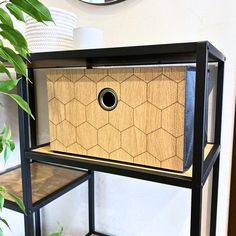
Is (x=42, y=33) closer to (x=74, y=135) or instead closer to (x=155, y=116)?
(x=74, y=135)

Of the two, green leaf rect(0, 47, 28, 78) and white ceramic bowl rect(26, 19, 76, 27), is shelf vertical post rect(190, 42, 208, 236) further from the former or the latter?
white ceramic bowl rect(26, 19, 76, 27)

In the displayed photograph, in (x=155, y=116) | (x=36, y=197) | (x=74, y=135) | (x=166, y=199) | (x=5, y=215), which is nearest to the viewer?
(x=155, y=116)

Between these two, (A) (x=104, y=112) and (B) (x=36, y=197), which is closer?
(A) (x=104, y=112)

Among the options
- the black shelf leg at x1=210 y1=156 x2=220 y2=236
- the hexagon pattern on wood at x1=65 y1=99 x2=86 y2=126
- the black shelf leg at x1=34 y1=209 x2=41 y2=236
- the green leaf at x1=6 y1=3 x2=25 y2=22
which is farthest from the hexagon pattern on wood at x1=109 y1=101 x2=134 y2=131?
the black shelf leg at x1=34 y1=209 x2=41 y2=236

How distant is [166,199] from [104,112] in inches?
21.8

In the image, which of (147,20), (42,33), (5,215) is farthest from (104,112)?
(5,215)

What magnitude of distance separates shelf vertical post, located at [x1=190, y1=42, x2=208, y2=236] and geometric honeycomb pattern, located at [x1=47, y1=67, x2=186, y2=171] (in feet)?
0.22

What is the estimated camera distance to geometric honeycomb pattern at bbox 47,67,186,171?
665 mm

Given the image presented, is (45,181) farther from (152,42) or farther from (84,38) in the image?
(152,42)

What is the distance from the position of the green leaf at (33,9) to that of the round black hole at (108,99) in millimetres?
324

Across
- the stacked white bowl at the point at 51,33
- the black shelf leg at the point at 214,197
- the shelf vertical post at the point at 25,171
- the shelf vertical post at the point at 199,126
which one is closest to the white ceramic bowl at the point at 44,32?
the stacked white bowl at the point at 51,33

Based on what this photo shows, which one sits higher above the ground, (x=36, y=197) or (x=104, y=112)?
(x=104, y=112)

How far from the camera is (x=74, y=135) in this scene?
2.75 feet

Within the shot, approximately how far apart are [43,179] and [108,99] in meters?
0.58
